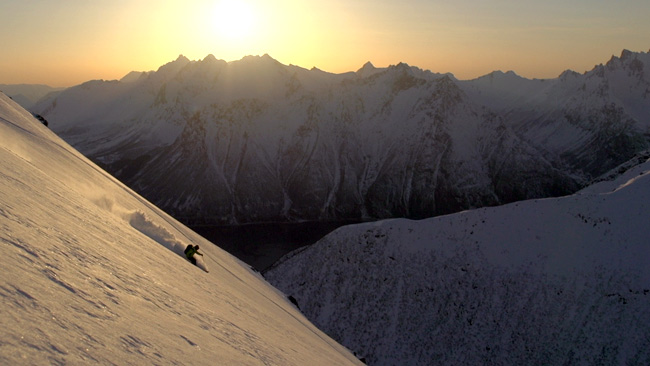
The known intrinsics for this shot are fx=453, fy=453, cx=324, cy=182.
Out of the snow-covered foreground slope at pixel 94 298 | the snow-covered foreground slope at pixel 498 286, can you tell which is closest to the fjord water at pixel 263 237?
the snow-covered foreground slope at pixel 498 286

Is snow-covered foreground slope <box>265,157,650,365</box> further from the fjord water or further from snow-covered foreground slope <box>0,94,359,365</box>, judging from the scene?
the fjord water

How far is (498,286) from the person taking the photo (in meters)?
48.0

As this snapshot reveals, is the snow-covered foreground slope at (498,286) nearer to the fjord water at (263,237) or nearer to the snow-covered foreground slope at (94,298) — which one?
the snow-covered foreground slope at (94,298)

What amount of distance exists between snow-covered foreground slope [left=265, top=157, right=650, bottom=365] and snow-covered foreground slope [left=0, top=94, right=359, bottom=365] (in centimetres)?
3843

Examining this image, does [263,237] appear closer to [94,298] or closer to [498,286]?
[498,286]

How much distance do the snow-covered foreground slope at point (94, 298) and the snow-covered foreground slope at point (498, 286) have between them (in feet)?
126

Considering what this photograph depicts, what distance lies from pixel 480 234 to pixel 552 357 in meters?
16.6

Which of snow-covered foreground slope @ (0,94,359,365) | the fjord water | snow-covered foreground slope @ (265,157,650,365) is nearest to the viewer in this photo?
snow-covered foreground slope @ (0,94,359,365)

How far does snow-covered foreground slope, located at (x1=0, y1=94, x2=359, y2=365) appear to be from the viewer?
3.95 m

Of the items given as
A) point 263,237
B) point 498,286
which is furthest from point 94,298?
point 263,237

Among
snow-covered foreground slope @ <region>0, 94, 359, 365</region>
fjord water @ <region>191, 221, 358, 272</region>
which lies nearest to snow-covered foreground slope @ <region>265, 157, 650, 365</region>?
snow-covered foreground slope @ <region>0, 94, 359, 365</region>

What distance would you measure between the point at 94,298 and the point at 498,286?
48688mm

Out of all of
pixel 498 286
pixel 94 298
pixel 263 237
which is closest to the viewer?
pixel 94 298

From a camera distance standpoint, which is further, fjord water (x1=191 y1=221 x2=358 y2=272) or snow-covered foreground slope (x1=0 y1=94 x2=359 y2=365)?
fjord water (x1=191 y1=221 x2=358 y2=272)
